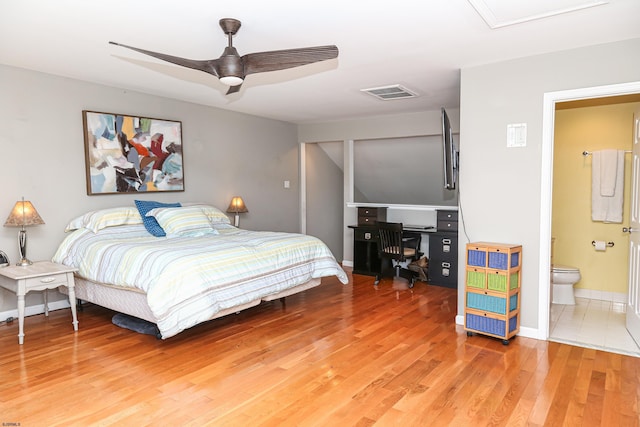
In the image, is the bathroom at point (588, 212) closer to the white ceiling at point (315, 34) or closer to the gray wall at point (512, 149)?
the gray wall at point (512, 149)

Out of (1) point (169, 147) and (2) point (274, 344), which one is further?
(1) point (169, 147)

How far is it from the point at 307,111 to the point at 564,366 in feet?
A: 13.9

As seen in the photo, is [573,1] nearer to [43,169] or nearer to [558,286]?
[558,286]

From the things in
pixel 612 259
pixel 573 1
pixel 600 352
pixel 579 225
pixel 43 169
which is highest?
pixel 573 1

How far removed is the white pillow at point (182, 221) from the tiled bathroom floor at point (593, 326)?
11.1ft

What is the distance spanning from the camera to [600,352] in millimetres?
3195

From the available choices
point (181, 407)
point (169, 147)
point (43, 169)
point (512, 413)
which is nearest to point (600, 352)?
point (512, 413)

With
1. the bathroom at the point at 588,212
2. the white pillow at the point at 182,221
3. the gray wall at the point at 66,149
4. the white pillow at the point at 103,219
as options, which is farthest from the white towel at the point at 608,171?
the white pillow at the point at 103,219

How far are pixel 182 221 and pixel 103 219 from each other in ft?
2.40

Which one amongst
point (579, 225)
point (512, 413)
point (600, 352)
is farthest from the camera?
point (579, 225)

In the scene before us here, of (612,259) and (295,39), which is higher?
(295,39)

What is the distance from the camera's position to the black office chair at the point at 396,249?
5.28 m

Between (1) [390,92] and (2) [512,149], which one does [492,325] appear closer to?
(2) [512,149]

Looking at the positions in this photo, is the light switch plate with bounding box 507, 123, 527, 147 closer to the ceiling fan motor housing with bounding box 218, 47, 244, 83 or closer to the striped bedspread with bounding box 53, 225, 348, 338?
the striped bedspread with bounding box 53, 225, 348, 338
